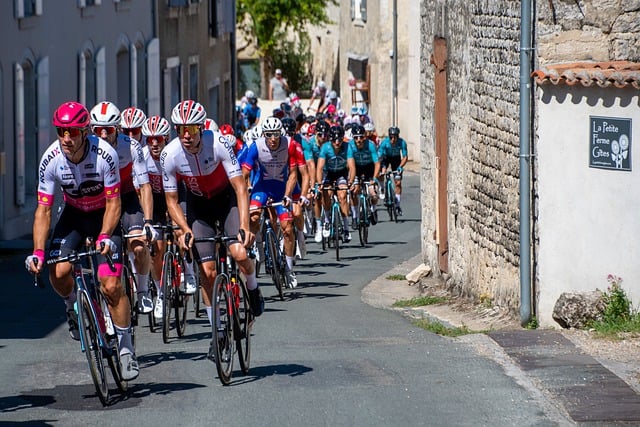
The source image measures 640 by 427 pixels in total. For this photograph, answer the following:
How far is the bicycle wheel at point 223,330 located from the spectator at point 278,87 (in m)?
40.9

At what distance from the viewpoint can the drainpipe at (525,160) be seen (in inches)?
496

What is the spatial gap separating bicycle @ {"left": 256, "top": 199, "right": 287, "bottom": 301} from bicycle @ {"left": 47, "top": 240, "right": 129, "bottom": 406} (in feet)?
20.2

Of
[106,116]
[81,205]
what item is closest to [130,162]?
[106,116]

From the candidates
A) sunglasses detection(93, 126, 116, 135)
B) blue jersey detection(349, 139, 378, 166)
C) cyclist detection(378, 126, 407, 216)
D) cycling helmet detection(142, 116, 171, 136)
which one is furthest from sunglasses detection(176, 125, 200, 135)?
cyclist detection(378, 126, 407, 216)

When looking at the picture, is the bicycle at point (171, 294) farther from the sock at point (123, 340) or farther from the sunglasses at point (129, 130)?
the sock at point (123, 340)

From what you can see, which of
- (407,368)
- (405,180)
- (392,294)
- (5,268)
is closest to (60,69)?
(5,268)

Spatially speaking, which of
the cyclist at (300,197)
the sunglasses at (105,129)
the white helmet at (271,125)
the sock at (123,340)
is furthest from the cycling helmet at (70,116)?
the cyclist at (300,197)

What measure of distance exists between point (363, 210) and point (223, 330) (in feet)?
42.7

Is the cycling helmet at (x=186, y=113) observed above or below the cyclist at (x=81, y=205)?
above

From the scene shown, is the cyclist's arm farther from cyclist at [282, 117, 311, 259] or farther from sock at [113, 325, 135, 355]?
cyclist at [282, 117, 311, 259]

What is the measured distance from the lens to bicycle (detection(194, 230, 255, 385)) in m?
9.44

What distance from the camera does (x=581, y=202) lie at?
1216cm

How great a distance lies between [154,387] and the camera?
9633 millimetres

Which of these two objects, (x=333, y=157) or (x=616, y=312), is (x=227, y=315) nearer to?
(x=616, y=312)
